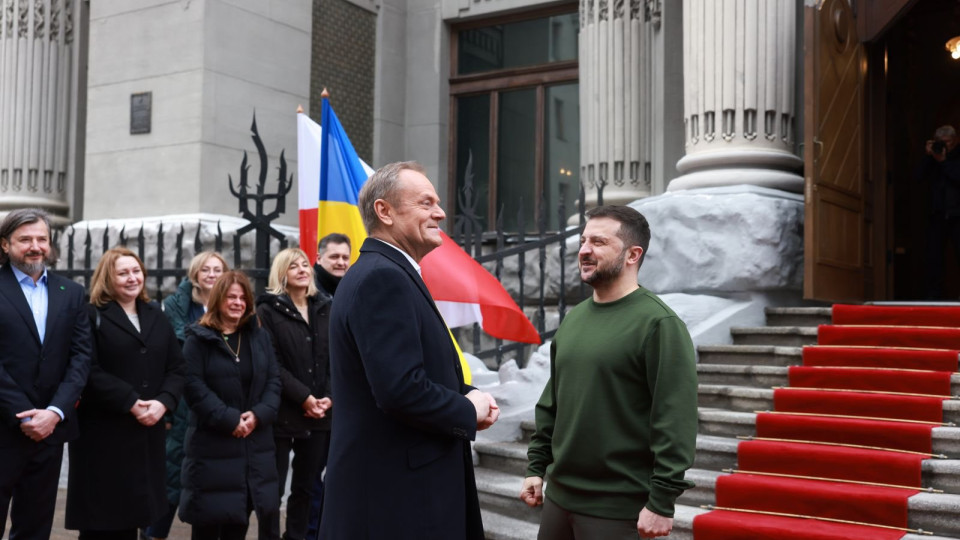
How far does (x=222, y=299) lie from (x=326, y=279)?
2.86 feet

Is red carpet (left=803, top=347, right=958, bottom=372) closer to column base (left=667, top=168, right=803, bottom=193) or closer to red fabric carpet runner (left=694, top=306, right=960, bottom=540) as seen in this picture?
red fabric carpet runner (left=694, top=306, right=960, bottom=540)

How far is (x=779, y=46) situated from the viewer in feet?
29.1

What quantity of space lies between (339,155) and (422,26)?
6.46m

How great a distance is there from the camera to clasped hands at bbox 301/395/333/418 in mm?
6344

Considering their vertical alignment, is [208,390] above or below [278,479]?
above

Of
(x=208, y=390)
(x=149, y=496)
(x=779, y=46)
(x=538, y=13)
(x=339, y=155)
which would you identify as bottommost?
(x=149, y=496)

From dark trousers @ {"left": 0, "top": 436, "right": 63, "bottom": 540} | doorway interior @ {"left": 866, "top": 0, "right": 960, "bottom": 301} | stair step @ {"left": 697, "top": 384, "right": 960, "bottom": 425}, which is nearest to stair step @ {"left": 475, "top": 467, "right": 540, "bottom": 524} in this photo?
stair step @ {"left": 697, "top": 384, "right": 960, "bottom": 425}

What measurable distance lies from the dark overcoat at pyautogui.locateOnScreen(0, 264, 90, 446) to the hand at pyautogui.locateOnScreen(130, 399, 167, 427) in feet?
1.02

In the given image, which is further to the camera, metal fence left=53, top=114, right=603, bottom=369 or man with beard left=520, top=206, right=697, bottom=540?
metal fence left=53, top=114, right=603, bottom=369

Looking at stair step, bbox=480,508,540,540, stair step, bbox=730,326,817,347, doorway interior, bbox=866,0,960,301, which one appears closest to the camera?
stair step, bbox=480,508,540,540

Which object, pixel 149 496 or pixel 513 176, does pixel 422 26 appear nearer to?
pixel 513 176

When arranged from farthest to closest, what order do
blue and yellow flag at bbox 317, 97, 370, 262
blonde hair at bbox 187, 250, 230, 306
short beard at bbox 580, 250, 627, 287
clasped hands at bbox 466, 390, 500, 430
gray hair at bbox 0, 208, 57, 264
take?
blue and yellow flag at bbox 317, 97, 370, 262 < blonde hair at bbox 187, 250, 230, 306 < gray hair at bbox 0, 208, 57, 264 < short beard at bbox 580, 250, 627, 287 < clasped hands at bbox 466, 390, 500, 430

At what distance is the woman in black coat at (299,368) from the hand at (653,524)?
10.8 feet

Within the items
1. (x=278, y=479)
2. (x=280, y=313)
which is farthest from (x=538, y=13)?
(x=278, y=479)
